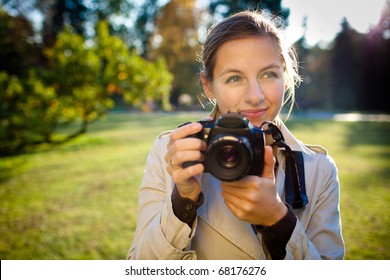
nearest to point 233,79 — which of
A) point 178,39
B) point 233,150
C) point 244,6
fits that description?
point 233,150

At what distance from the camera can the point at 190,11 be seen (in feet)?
35.1

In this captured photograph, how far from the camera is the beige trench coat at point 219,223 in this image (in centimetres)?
109

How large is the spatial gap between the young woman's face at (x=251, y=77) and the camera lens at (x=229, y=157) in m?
0.25

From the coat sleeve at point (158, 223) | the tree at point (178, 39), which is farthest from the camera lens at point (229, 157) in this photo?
the tree at point (178, 39)

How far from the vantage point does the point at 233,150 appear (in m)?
0.99

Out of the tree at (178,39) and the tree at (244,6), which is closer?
the tree at (244,6)

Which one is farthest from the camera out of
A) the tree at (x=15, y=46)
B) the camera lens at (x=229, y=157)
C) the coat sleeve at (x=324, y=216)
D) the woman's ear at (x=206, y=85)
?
the tree at (x=15, y=46)

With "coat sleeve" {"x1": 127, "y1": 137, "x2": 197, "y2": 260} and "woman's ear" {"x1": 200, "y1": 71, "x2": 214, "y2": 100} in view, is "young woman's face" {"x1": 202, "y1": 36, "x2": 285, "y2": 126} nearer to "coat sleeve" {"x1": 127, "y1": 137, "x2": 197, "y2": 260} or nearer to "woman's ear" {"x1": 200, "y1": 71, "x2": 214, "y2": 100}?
"woman's ear" {"x1": 200, "y1": 71, "x2": 214, "y2": 100}

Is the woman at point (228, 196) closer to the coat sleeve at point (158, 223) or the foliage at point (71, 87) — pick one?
the coat sleeve at point (158, 223)

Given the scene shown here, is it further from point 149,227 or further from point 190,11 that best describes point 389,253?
point 190,11

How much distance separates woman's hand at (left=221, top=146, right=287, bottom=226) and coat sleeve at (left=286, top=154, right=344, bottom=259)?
228mm

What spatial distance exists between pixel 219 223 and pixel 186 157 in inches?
12.5
